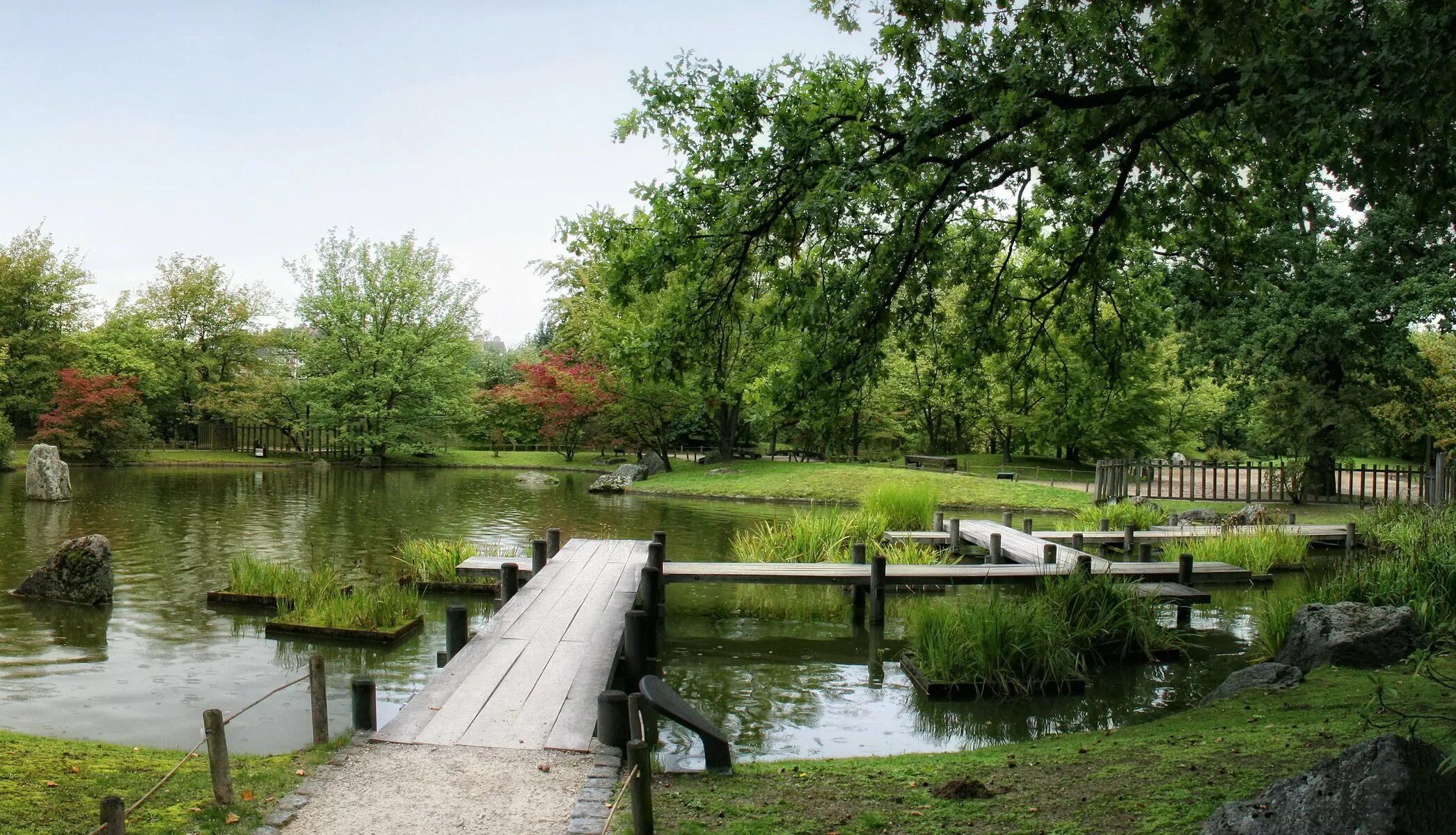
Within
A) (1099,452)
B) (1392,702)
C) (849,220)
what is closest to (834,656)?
(849,220)

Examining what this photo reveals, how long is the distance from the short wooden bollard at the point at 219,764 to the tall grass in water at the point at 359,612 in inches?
231

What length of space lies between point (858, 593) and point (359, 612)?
638 centimetres

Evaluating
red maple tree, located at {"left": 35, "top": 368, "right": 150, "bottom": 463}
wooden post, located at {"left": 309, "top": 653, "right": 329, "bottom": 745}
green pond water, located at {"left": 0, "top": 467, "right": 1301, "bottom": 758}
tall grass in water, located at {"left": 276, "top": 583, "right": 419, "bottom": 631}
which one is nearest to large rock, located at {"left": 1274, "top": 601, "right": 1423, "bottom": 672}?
green pond water, located at {"left": 0, "top": 467, "right": 1301, "bottom": 758}

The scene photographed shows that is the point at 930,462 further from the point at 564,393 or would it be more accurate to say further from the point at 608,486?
the point at 564,393

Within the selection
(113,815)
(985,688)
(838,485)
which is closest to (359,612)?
(985,688)

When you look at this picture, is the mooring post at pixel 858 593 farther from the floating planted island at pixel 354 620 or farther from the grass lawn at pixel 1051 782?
the grass lawn at pixel 1051 782

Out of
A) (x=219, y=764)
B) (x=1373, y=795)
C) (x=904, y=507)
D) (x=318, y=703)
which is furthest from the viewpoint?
(x=904, y=507)

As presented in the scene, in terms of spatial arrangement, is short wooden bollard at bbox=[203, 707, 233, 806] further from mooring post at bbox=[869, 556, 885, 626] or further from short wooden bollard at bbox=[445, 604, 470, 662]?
mooring post at bbox=[869, 556, 885, 626]

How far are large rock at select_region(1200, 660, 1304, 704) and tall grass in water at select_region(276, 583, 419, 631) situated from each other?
27.9ft

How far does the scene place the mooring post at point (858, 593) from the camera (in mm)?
13055

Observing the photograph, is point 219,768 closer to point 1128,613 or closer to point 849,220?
point 849,220

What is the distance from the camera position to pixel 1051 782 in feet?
18.5

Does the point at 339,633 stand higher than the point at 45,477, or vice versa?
the point at 45,477

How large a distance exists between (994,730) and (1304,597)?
15.9 feet
